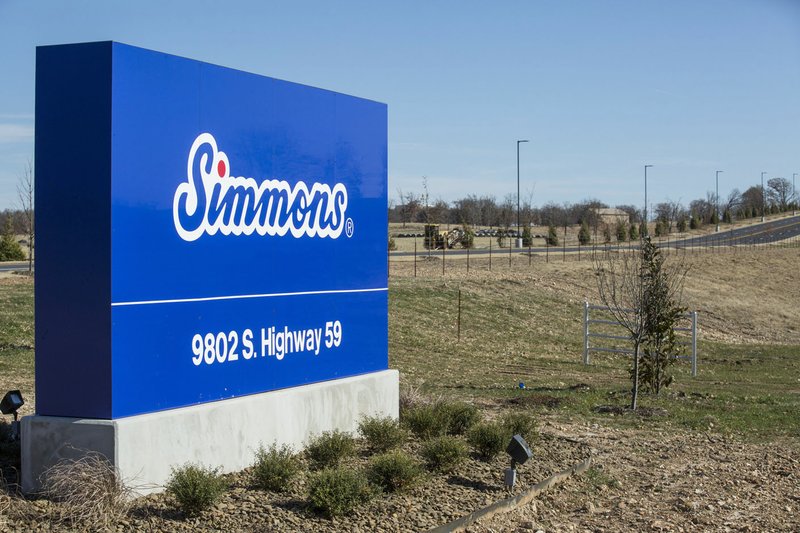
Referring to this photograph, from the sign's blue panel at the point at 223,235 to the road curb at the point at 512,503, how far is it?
8.47 feet

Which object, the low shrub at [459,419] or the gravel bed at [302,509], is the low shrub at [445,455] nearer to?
the gravel bed at [302,509]

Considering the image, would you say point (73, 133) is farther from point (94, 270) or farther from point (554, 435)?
Answer: point (554, 435)

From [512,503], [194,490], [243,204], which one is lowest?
[512,503]

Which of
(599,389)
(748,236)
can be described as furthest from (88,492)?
A: (748,236)

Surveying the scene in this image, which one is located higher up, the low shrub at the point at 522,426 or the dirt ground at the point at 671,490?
the low shrub at the point at 522,426

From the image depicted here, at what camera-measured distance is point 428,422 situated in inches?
436

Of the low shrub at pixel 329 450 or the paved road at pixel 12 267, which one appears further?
the paved road at pixel 12 267

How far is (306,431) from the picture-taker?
10.2 meters

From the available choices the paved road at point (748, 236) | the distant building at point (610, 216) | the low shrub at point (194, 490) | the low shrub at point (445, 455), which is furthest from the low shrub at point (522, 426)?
the distant building at point (610, 216)

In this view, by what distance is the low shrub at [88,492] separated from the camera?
7.18 metres

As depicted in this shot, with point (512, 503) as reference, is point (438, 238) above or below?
above

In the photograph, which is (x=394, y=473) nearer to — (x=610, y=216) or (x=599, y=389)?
(x=599, y=389)

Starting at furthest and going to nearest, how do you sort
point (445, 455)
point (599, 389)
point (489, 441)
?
point (599, 389) < point (489, 441) < point (445, 455)

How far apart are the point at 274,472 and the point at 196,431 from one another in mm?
812
